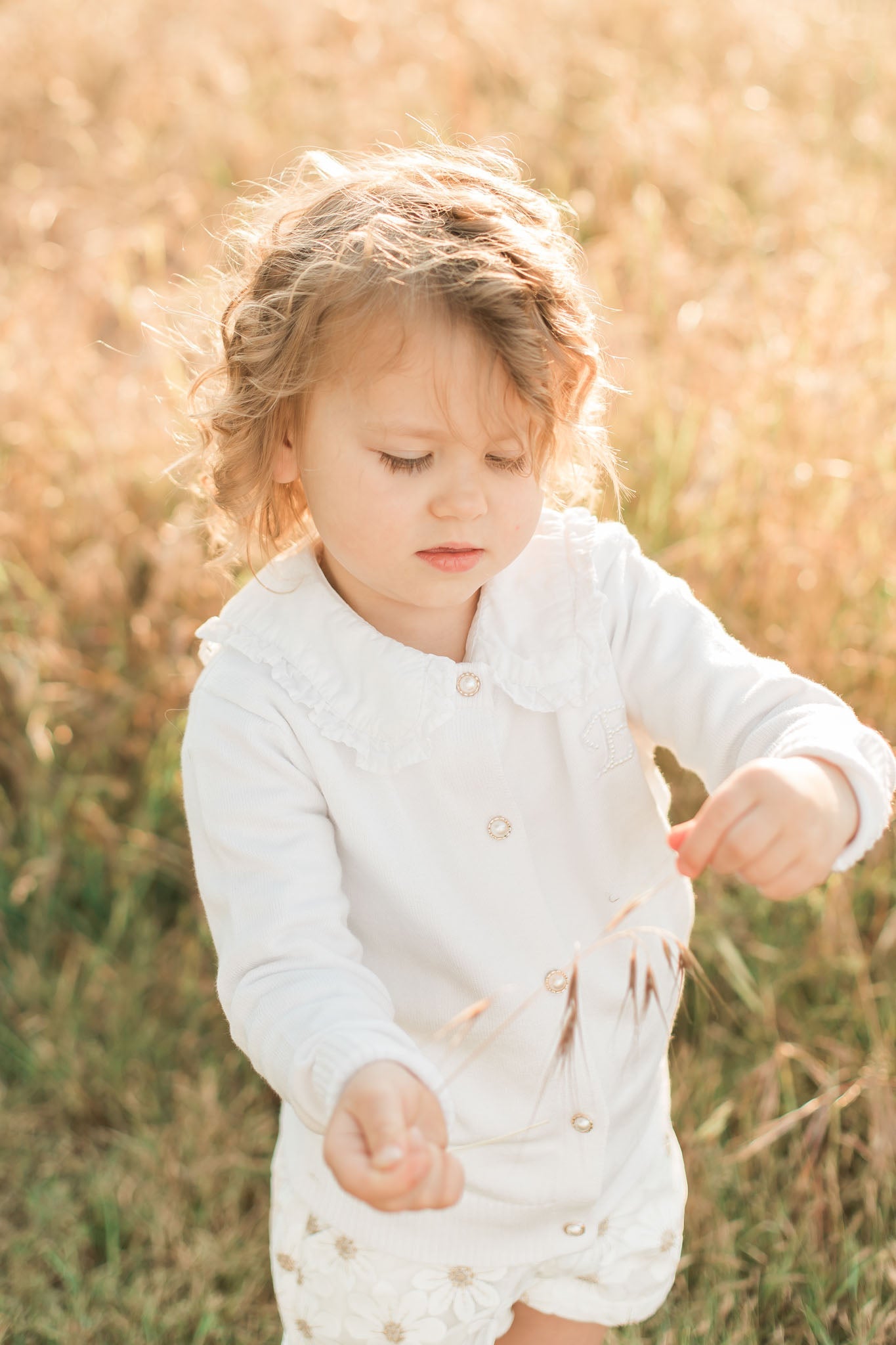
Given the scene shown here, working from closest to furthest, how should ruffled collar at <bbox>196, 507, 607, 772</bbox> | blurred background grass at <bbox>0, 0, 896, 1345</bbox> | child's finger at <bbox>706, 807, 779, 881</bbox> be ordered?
child's finger at <bbox>706, 807, 779, 881</bbox>
ruffled collar at <bbox>196, 507, 607, 772</bbox>
blurred background grass at <bbox>0, 0, 896, 1345</bbox>

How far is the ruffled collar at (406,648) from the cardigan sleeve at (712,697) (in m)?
0.04

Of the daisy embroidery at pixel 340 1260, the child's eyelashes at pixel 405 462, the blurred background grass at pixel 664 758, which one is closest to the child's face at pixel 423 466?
the child's eyelashes at pixel 405 462

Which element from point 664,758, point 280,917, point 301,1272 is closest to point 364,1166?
point 280,917

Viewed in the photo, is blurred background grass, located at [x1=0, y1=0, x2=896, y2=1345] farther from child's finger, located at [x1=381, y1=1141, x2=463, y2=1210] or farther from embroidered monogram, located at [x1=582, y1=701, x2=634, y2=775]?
child's finger, located at [x1=381, y1=1141, x2=463, y2=1210]

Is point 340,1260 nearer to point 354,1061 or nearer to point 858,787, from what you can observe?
point 354,1061

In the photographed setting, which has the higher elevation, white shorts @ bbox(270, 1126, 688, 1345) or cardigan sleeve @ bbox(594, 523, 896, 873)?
cardigan sleeve @ bbox(594, 523, 896, 873)

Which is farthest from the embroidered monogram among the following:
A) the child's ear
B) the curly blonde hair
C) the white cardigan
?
the child's ear

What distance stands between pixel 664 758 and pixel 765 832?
1318 millimetres

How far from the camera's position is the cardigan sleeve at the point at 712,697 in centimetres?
119

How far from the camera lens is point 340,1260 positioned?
1460mm

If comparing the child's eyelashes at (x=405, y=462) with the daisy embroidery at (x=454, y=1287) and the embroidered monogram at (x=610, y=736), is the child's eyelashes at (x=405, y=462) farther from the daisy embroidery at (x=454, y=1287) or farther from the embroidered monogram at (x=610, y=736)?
the daisy embroidery at (x=454, y=1287)

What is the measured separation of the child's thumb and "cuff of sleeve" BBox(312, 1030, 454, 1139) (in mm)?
46

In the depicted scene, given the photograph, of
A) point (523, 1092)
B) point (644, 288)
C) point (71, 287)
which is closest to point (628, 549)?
point (523, 1092)

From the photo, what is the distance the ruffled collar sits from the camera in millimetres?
1392
